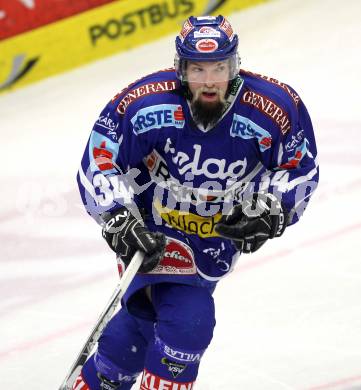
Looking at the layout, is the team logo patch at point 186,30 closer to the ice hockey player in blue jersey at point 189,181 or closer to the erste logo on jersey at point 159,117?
the ice hockey player in blue jersey at point 189,181

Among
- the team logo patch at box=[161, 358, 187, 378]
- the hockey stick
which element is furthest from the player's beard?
Result: the team logo patch at box=[161, 358, 187, 378]

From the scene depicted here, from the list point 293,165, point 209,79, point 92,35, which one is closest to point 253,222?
point 293,165

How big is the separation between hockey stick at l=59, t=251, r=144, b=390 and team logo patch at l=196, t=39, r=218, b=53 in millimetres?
816

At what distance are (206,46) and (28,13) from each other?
4810 mm

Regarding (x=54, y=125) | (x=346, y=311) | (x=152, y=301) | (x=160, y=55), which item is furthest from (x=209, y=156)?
(x=160, y=55)

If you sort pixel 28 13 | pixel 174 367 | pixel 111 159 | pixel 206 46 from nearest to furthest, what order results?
pixel 206 46 → pixel 174 367 → pixel 111 159 → pixel 28 13

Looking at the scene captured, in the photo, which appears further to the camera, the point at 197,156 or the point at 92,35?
the point at 92,35

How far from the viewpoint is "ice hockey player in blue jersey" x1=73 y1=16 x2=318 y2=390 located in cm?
475

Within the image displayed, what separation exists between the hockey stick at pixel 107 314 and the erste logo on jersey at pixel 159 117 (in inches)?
19.8

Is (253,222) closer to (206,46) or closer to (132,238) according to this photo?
(132,238)

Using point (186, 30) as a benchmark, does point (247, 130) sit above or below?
below

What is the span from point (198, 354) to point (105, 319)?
39 cm

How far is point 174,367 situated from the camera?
4781 millimetres

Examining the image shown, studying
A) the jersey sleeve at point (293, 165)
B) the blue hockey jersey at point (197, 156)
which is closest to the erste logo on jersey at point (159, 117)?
the blue hockey jersey at point (197, 156)
